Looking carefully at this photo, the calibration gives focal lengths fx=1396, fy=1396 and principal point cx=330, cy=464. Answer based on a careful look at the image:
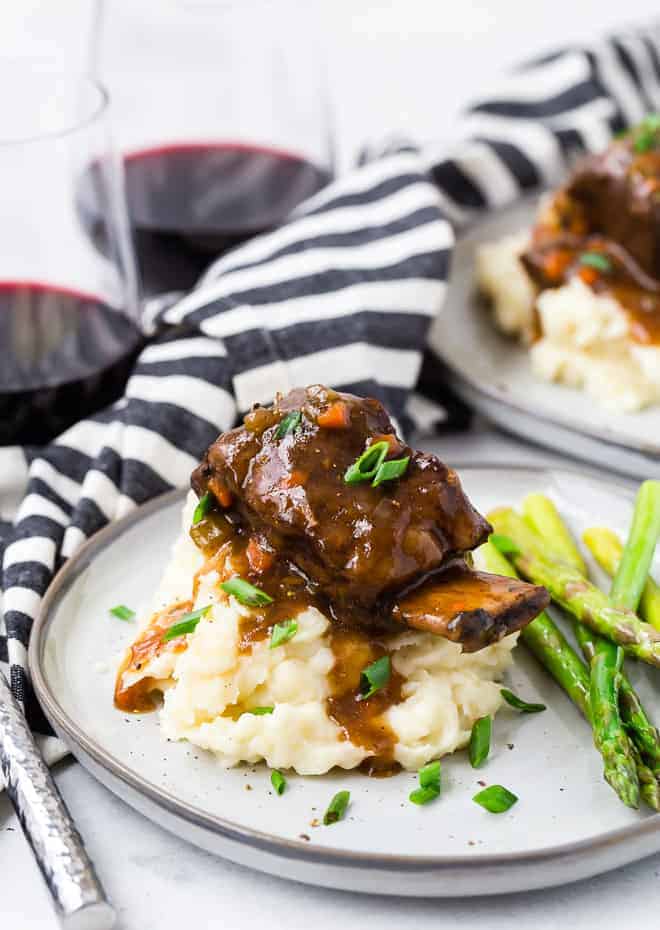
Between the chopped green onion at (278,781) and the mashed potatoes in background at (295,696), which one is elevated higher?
the mashed potatoes in background at (295,696)

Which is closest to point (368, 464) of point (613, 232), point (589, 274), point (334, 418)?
point (334, 418)

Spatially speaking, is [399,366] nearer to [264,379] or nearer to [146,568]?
[264,379]

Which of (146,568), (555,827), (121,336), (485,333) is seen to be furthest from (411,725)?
(485,333)

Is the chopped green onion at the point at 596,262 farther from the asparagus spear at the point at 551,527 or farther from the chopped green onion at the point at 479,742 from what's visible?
the chopped green onion at the point at 479,742

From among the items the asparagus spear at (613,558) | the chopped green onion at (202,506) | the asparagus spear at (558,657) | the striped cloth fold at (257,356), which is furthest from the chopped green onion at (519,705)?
the striped cloth fold at (257,356)

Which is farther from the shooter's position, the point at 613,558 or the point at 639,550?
the point at 613,558

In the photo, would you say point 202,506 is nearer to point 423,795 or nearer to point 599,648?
point 423,795
